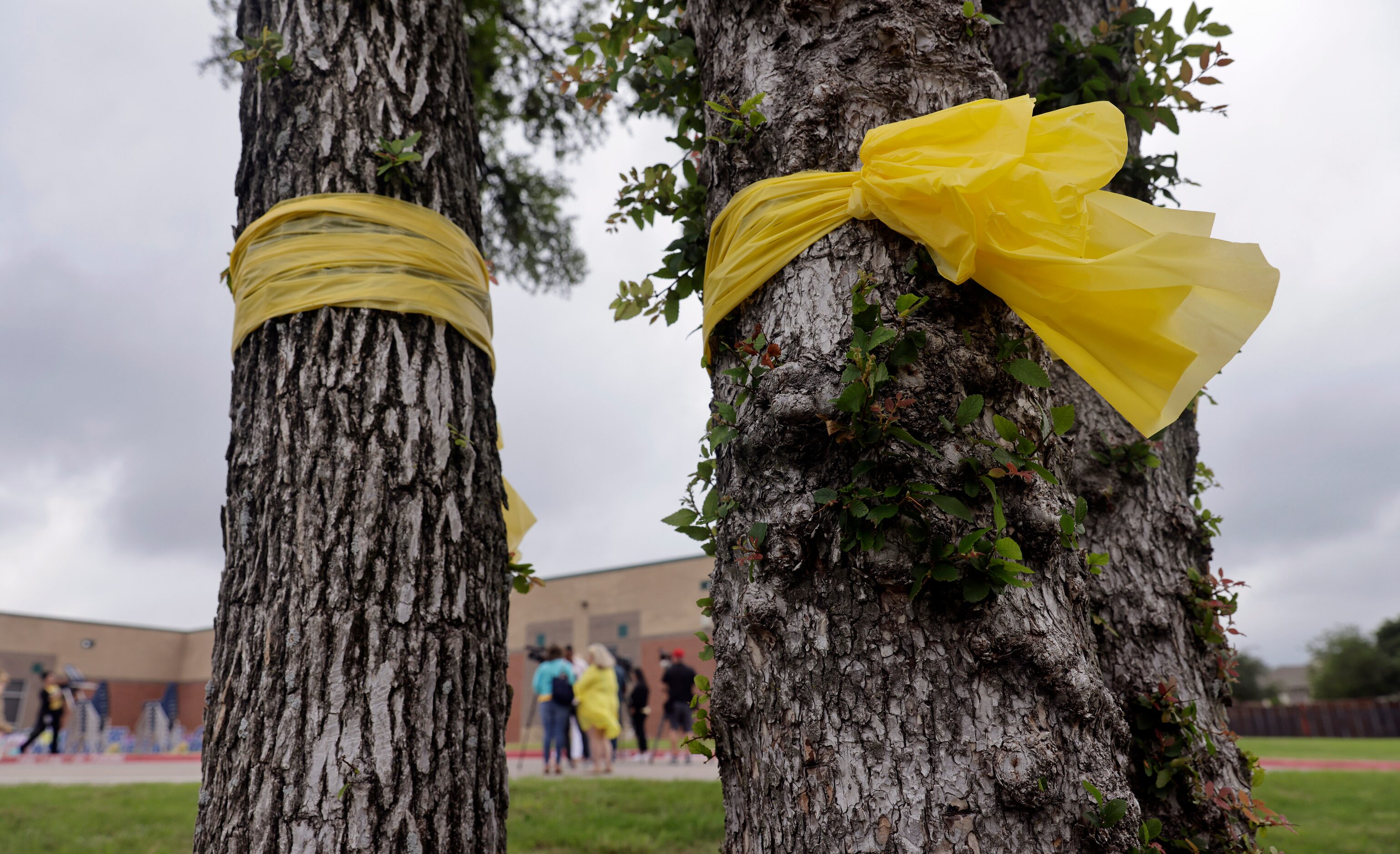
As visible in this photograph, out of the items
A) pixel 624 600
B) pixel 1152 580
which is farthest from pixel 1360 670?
pixel 1152 580

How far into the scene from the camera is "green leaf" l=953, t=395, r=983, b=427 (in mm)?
1378

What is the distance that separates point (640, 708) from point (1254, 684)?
44.2 metres

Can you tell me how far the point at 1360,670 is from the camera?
1387 inches

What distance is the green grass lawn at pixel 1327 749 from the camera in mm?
13930

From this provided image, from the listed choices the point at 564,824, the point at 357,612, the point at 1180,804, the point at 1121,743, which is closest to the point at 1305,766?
the point at 564,824

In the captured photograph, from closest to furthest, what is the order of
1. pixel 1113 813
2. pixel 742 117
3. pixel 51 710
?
pixel 1113 813
pixel 742 117
pixel 51 710

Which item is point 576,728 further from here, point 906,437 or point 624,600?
point 906,437

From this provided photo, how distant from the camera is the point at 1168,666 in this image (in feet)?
7.45

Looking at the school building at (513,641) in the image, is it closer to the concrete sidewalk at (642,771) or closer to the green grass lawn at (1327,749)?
the concrete sidewalk at (642,771)

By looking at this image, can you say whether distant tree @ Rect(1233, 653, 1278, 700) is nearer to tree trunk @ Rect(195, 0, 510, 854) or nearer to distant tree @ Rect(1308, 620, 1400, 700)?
distant tree @ Rect(1308, 620, 1400, 700)

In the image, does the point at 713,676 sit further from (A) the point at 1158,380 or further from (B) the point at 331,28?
(B) the point at 331,28

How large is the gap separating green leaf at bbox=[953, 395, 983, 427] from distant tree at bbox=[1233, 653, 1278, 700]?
47.3 m

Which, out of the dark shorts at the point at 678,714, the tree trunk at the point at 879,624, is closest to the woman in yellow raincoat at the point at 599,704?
the dark shorts at the point at 678,714

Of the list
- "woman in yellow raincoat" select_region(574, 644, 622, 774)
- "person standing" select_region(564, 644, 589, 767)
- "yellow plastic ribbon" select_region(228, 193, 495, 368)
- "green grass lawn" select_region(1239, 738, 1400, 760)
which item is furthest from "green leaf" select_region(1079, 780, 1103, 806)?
"green grass lawn" select_region(1239, 738, 1400, 760)
